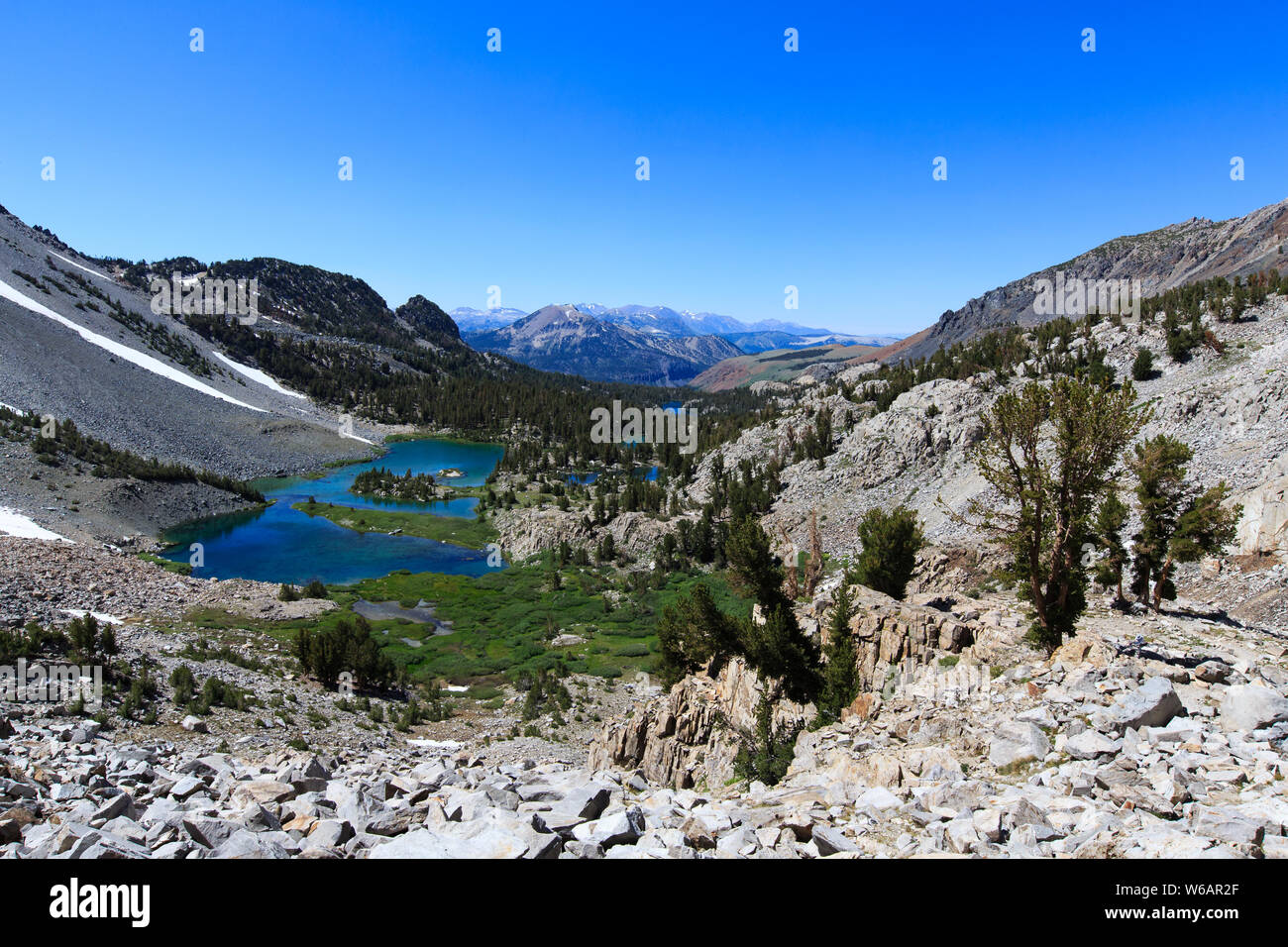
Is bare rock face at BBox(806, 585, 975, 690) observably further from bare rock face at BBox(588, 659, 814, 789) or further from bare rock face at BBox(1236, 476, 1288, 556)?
bare rock face at BBox(1236, 476, 1288, 556)

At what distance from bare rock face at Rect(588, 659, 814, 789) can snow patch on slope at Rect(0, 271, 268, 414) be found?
133 m

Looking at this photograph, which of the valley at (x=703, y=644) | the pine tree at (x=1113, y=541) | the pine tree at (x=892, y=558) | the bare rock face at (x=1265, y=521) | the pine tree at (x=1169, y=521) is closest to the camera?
the valley at (x=703, y=644)

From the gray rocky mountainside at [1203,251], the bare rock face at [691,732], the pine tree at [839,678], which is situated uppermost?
the gray rocky mountainside at [1203,251]

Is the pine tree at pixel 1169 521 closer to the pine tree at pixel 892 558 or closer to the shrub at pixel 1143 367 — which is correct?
the pine tree at pixel 892 558

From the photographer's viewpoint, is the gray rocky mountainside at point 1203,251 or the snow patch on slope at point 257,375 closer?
the gray rocky mountainside at point 1203,251

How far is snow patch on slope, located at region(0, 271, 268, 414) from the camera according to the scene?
4323 inches

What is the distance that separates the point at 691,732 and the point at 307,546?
58.2 m

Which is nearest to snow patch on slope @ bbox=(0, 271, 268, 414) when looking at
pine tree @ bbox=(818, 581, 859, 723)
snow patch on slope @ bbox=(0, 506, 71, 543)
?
snow patch on slope @ bbox=(0, 506, 71, 543)

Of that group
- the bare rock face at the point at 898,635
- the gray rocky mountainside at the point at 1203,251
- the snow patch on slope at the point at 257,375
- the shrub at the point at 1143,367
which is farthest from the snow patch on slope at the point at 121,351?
the gray rocky mountainside at the point at 1203,251

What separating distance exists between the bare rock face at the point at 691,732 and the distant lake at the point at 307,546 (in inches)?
1591

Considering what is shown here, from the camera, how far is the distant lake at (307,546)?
58094 millimetres

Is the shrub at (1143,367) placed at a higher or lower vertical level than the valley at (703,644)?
higher
